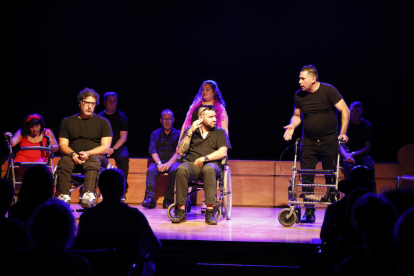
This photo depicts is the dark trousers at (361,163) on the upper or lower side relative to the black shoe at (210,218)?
upper

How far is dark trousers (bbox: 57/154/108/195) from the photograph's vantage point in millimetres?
4086

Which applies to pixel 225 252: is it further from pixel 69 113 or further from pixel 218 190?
pixel 69 113

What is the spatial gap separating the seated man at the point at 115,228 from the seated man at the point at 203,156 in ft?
6.45

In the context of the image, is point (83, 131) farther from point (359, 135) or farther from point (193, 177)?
point (359, 135)

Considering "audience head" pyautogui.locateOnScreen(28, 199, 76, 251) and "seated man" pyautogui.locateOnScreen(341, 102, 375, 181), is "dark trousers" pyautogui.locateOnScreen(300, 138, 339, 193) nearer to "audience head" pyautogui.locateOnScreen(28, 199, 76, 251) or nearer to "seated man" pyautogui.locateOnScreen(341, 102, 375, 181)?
"seated man" pyautogui.locateOnScreen(341, 102, 375, 181)

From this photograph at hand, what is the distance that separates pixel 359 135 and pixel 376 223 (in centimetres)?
427

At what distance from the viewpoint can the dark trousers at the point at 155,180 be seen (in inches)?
207

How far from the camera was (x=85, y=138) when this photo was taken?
14.6ft

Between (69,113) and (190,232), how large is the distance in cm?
390

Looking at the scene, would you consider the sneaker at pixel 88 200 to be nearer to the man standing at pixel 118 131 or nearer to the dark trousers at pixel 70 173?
the dark trousers at pixel 70 173

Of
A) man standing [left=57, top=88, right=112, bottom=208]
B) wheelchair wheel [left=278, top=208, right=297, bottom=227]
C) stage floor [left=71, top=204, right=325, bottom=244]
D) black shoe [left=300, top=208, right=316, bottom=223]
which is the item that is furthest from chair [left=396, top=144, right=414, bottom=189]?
man standing [left=57, top=88, right=112, bottom=208]

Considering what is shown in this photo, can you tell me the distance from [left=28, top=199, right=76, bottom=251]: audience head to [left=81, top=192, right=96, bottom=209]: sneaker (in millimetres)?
2428

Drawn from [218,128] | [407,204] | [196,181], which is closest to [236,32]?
[218,128]

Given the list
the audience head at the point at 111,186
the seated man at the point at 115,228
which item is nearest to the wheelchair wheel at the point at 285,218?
the seated man at the point at 115,228
